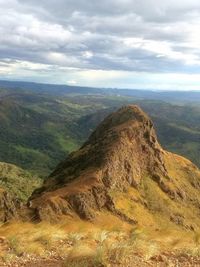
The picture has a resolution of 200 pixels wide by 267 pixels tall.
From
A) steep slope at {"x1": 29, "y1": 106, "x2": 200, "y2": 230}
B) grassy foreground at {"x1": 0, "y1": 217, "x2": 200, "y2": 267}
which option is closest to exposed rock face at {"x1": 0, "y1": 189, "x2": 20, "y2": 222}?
steep slope at {"x1": 29, "y1": 106, "x2": 200, "y2": 230}

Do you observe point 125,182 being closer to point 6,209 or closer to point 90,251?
point 6,209

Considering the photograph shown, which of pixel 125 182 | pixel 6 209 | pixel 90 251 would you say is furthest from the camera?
pixel 125 182

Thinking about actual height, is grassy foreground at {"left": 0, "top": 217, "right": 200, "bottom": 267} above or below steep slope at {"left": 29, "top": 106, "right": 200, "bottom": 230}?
above

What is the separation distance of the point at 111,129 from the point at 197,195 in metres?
20.3

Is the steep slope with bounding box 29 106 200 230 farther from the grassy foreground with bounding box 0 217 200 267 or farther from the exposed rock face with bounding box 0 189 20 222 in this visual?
the grassy foreground with bounding box 0 217 200 267

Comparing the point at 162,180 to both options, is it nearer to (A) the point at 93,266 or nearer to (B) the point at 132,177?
(B) the point at 132,177

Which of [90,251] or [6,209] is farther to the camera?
[6,209]

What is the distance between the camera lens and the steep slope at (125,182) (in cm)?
6184

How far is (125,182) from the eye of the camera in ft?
241

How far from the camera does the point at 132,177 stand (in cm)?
7525

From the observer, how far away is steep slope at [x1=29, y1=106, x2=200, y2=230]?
2435 inches

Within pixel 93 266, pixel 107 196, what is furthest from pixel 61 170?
pixel 93 266

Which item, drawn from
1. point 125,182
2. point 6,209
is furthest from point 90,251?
point 125,182

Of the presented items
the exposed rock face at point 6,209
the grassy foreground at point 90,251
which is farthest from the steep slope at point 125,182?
the grassy foreground at point 90,251
